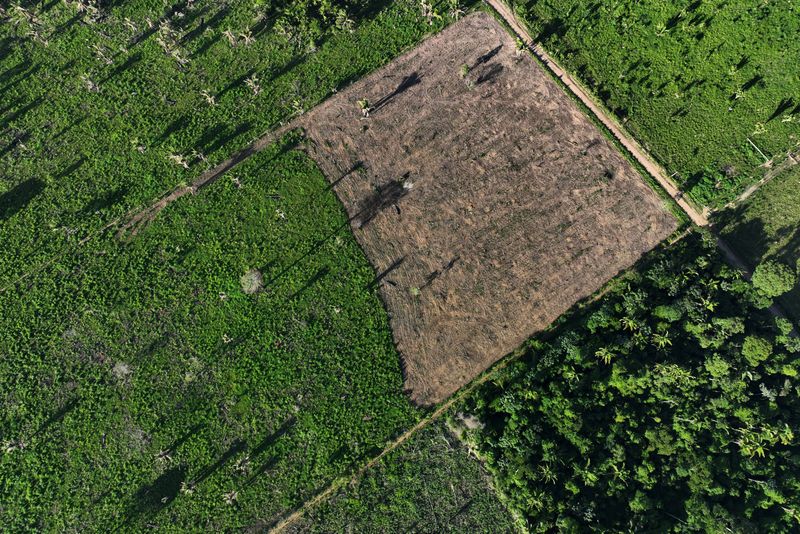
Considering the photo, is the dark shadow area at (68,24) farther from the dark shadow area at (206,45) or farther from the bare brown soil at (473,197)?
the bare brown soil at (473,197)

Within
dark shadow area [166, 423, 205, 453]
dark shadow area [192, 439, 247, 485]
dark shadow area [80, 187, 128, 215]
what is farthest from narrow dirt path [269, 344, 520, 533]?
dark shadow area [80, 187, 128, 215]

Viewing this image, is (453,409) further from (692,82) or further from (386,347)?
(692,82)

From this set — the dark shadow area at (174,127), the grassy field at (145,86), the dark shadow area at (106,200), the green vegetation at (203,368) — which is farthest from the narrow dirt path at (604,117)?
the dark shadow area at (106,200)

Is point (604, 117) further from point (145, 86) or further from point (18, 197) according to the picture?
point (18, 197)

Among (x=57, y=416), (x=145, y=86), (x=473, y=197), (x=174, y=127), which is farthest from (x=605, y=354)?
(x=145, y=86)

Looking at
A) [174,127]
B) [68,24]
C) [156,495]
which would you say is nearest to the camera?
[156,495]

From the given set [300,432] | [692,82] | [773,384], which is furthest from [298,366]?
[692,82]

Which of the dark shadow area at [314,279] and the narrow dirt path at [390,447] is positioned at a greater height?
the dark shadow area at [314,279]
